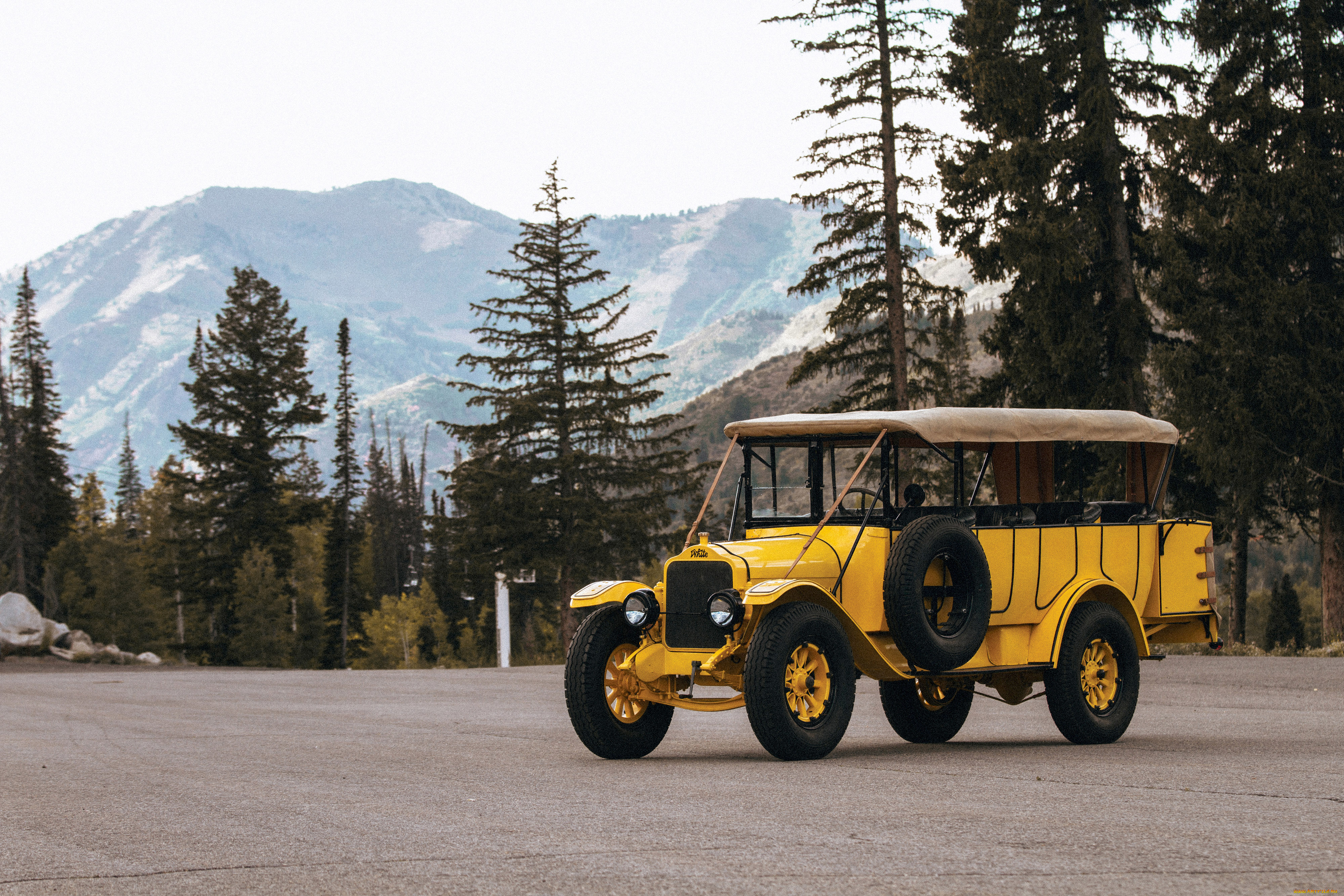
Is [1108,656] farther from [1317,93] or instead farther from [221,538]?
[221,538]

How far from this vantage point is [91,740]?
547 inches

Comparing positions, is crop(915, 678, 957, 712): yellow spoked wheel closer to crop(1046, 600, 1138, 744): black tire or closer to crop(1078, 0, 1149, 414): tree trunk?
crop(1046, 600, 1138, 744): black tire

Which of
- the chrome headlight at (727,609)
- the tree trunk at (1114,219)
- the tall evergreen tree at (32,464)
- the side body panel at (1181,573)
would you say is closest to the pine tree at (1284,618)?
the tree trunk at (1114,219)

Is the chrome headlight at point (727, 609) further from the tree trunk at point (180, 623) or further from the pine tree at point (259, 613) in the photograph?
the tree trunk at point (180, 623)

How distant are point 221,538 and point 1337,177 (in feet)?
169

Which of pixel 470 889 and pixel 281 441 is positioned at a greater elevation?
pixel 281 441

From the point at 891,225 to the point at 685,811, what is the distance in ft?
93.1

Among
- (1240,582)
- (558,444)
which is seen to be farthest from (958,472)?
(558,444)

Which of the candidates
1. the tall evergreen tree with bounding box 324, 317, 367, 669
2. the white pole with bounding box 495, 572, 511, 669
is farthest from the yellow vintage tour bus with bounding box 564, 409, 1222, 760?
the tall evergreen tree with bounding box 324, 317, 367, 669

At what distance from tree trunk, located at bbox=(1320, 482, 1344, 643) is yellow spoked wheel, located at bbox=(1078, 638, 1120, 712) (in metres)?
17.9

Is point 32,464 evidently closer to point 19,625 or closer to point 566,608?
point 19,625

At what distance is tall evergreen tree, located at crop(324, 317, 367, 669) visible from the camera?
3012 inches

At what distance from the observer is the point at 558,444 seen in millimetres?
46781

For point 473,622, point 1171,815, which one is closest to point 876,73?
point 1171,815
